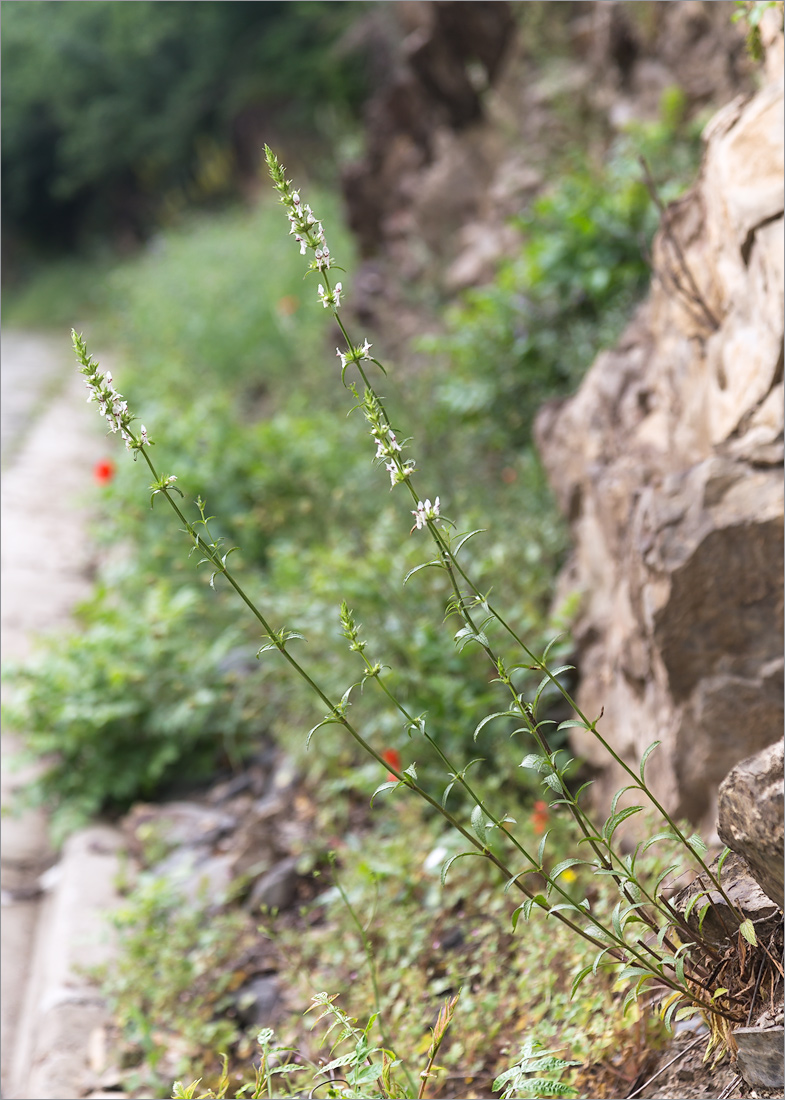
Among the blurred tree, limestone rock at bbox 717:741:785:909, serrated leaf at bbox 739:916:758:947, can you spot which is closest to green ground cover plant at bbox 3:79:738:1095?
limestone rock at bbox 717:741:785:909

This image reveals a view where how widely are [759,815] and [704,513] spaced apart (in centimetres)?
106

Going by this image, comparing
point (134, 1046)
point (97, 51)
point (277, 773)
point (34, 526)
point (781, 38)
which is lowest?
point (134, 1046)

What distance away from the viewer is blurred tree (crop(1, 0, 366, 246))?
14.3 meters

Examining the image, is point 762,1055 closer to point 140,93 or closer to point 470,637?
point 470,637

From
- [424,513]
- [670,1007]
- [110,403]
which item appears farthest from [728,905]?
[110,403]

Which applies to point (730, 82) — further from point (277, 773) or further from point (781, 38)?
point (277, 773)

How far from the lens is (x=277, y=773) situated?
3734 millimetres

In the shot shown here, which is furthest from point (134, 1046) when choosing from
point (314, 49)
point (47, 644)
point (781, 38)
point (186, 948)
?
point (314, 49)

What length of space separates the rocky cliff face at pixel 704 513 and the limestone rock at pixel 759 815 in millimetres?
856

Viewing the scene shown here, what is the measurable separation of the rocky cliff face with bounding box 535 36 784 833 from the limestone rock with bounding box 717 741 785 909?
86cm

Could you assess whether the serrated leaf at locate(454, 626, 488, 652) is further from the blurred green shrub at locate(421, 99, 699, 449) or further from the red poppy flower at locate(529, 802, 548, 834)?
the blurred green shrub at locate(421, 99, 699, 449)

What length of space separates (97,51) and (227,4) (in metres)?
3.88

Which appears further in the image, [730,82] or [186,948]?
[730,82]

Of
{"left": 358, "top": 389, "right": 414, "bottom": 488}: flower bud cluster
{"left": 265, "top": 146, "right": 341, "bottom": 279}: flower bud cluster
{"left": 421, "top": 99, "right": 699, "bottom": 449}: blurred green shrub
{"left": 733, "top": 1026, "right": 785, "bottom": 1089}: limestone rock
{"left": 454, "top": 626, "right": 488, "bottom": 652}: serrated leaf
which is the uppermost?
{"left": 421, "top": 99, "right": 699, "bottom": 449}: blurred green shrub
